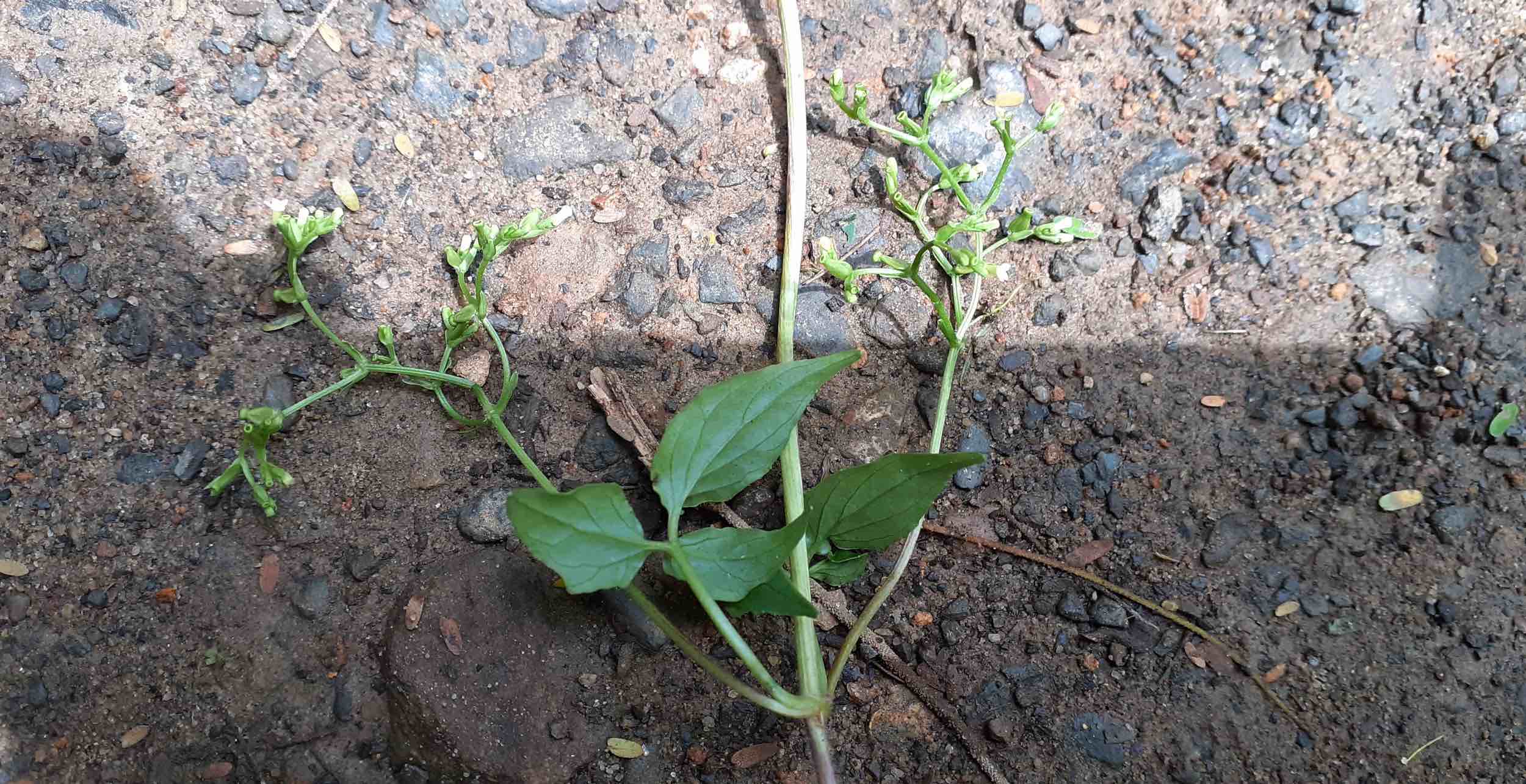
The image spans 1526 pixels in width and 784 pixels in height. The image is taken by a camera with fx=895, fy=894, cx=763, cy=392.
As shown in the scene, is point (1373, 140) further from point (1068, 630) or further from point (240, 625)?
point (240, 625)

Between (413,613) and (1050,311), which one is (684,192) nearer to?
(1050,311)

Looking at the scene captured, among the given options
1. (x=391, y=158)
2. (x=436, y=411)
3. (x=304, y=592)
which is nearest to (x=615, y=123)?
(x=391, y=158)

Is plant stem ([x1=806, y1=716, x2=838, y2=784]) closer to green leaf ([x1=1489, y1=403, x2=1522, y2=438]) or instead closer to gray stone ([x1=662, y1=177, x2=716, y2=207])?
gray stone ([x1=662, y1=177, x2=716, y2=207])

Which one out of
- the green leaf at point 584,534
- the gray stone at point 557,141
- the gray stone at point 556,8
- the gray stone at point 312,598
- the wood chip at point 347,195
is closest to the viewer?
the green leaf at point 584,534

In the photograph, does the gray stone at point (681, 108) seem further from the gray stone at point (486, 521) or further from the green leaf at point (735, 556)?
the green leaf at point (735, 556)

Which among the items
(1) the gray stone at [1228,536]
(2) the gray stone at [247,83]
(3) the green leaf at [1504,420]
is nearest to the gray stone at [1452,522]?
(3) the green leaf at [1504,420]

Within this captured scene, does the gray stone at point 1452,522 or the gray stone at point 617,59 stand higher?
the gray stone at point 617,59
